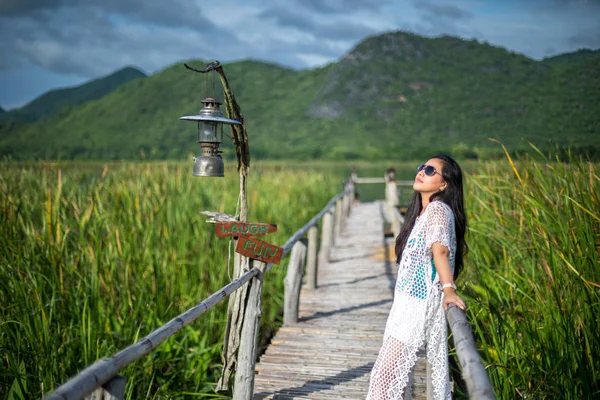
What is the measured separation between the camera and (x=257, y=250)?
2.90 m

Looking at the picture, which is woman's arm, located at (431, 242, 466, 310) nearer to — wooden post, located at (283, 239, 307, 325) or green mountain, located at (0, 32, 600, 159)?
wooden post, located at (283, 239, 307, 325)

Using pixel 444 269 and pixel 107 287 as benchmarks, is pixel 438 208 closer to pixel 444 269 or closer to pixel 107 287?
pixel 444 269

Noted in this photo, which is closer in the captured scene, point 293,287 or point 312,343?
point 312,343

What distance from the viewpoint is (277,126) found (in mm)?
95562

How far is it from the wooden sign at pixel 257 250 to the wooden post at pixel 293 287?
1539mm

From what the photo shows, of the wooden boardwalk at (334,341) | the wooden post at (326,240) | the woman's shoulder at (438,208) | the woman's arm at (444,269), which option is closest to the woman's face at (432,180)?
the woman's shoulder at (438,208)

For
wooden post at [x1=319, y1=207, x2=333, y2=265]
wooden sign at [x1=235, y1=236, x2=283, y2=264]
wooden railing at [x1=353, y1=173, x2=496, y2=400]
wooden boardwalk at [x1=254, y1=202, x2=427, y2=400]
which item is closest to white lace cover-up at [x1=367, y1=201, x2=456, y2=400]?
wooden railing at [x1=353, y1=173, x2=496, y2=400]

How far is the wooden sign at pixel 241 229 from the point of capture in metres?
2.76

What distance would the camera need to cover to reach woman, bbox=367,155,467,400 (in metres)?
2.27

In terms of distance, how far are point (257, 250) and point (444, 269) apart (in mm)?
1141

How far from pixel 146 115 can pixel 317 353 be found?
325ft

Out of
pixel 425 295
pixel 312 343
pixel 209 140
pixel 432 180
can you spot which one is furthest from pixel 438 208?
pixel 312 343

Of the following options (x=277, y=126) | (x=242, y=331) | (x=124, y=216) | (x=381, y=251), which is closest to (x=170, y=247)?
(x=124, y=216)

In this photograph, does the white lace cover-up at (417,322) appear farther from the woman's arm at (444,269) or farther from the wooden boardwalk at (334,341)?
the wooden boardwalk at (334,341)
